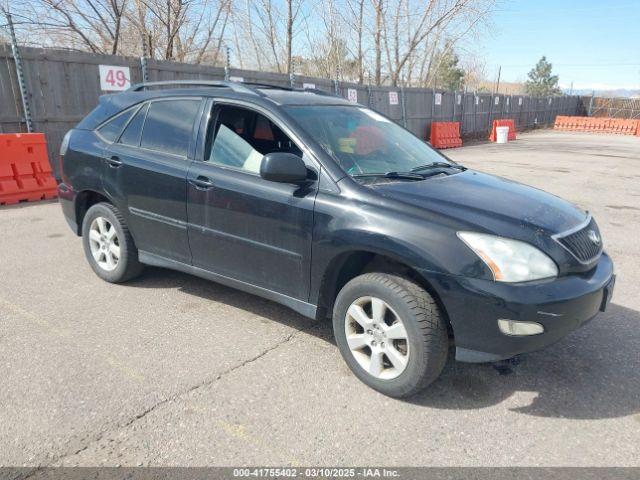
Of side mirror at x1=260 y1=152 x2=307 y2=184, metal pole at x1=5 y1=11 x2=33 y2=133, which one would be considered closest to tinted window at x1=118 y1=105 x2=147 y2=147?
side mirror at x1=260 y1=152 x2=307 y2=184

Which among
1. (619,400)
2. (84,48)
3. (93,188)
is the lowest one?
(619,400)

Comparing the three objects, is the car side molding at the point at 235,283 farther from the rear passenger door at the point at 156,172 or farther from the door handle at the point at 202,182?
the door handle at the point at 202,182

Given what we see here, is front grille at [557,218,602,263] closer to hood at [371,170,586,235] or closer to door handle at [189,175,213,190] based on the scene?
hood at [371,170,586,235]

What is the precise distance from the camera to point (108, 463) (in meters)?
2.34

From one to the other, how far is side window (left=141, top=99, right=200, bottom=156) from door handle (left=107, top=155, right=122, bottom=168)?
259mm

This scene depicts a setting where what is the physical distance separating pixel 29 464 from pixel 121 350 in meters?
1.09

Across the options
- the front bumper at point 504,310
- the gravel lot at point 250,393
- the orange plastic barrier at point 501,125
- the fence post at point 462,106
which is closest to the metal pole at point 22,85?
the gravel lot at point 250,393

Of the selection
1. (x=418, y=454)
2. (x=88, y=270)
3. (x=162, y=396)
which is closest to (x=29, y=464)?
(x=162, y=396)

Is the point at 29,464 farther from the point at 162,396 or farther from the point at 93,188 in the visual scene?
the point at 93,188

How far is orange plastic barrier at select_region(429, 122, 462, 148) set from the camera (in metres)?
20.1

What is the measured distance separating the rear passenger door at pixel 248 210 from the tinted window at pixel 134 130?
2.72ft

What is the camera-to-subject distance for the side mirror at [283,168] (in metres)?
3.01

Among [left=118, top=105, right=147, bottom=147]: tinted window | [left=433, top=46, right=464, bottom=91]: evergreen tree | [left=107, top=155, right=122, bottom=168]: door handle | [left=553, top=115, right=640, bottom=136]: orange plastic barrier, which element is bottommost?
[left=553, top=115, right=640, bottom=136]: orange plastic barrier

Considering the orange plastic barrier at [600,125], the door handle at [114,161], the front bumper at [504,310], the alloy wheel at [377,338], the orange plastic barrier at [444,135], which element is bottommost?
the orange plastic barrier at [600,125]
